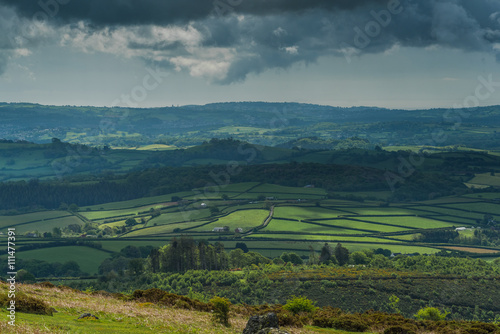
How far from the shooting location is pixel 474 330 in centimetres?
4097

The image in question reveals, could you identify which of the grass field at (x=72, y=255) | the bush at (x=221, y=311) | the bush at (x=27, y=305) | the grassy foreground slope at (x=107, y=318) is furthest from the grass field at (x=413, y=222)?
the bush at (x=27, y=305)

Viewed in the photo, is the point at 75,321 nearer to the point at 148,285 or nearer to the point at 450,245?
the point at 148,285

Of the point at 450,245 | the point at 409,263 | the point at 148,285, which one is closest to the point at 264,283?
the point at 148,285

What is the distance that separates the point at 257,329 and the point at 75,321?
11.6 metres

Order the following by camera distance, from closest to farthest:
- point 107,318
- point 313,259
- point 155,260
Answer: point 107,318 < point 155,260 < point 313,259

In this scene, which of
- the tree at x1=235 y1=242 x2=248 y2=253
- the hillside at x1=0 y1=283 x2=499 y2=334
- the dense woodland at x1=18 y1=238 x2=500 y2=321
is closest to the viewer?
the hillside at x1=0 y1=283 x2=499 y2=334

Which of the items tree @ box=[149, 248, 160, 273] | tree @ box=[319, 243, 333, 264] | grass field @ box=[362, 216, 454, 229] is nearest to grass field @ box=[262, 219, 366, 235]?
grass field @ box=[362, 216, 454, 229]

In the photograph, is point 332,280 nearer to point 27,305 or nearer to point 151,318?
point 151,318

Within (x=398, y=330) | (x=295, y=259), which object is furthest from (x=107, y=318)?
(x=295, y=259)

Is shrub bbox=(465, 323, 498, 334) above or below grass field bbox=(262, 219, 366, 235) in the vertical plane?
above

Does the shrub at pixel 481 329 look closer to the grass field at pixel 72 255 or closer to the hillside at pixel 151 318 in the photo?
the hillside at pixel 151 318

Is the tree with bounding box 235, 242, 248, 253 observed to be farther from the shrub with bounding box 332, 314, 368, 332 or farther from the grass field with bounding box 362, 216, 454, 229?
the shrub with bounding box 332, 314, 368, 332

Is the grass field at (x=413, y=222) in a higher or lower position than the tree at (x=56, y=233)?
higher

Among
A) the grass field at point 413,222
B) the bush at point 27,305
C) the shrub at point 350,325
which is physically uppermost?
the bush at point 27,305
